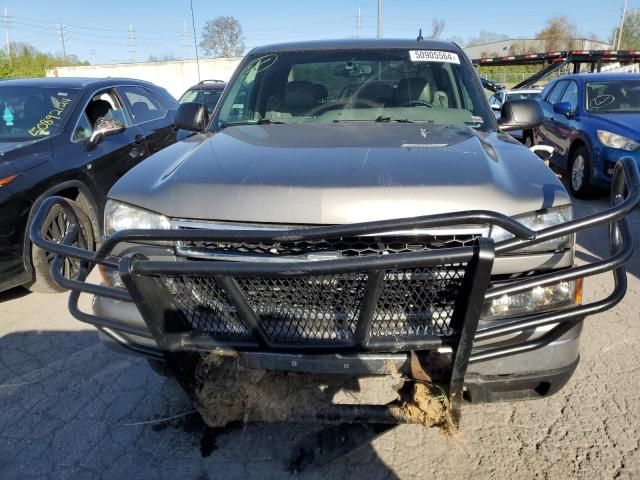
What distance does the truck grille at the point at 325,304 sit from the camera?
1.76m

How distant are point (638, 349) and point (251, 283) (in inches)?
108

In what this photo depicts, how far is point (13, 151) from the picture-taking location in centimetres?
Answer: 421

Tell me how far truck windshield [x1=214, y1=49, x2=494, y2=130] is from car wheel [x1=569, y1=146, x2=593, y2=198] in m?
4.43

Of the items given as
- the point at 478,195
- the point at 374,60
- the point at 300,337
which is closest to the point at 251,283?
the point at 300,337

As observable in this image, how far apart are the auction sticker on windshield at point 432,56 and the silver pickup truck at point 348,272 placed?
125cm

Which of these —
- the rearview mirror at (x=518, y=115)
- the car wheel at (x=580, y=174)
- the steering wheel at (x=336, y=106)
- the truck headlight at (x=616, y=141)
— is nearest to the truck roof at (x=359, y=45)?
the steering wheel at (x=336, y=106)

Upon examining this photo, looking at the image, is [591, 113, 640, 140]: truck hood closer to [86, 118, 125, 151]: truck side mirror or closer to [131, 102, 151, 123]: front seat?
[131, 102, 151, 123]: front seat

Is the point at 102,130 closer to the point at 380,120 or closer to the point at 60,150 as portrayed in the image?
the point at 60,150

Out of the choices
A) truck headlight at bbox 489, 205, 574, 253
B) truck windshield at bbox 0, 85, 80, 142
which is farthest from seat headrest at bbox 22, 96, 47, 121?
truck headlight at bbox 489, 205, 574, 253

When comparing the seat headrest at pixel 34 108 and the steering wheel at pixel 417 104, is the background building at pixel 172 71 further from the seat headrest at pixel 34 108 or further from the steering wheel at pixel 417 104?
the steering wheel at pixel 417 104

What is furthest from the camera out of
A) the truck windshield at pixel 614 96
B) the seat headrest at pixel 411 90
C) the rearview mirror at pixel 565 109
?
the rearview mirror at pixel 565 109

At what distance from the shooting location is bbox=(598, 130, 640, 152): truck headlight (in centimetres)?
650

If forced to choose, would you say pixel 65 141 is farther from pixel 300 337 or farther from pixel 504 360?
pixel 504 360

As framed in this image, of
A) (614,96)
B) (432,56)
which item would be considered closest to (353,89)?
(432,56)
